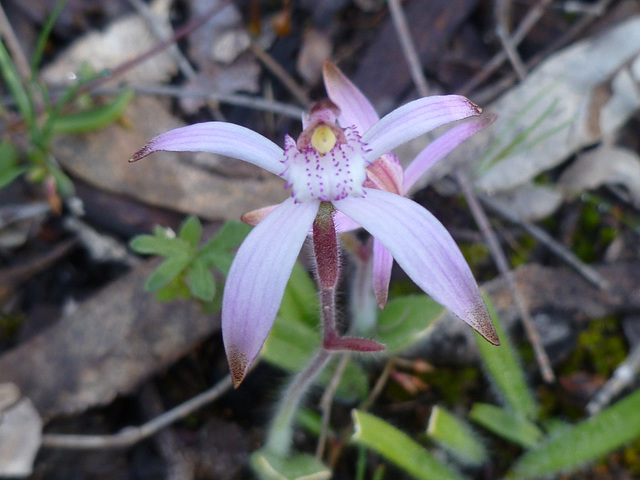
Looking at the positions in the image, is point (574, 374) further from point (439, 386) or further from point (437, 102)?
point (437, 102)

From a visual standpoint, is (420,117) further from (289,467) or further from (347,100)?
(289,467)

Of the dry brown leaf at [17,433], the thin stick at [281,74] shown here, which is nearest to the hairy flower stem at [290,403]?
the dry brown leaf at [17,433]

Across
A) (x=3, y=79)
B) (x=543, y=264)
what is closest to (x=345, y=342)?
(x=543, y=264)

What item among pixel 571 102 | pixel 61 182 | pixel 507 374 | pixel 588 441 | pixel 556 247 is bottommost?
pixel 588 441

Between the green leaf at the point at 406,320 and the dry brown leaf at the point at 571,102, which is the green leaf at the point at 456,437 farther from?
the dry brown leaf at the point at 571,102

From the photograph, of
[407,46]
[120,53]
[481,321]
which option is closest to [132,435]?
[481,321]

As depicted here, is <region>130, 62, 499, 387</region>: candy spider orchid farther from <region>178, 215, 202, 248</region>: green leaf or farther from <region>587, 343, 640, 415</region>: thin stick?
<region>587, 343, 640, 415</region>: thin stick

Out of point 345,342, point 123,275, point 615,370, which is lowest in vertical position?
point 615,370

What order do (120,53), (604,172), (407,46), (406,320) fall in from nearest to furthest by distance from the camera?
(406,320) → (604,172) → (407,46) → (120,53)
